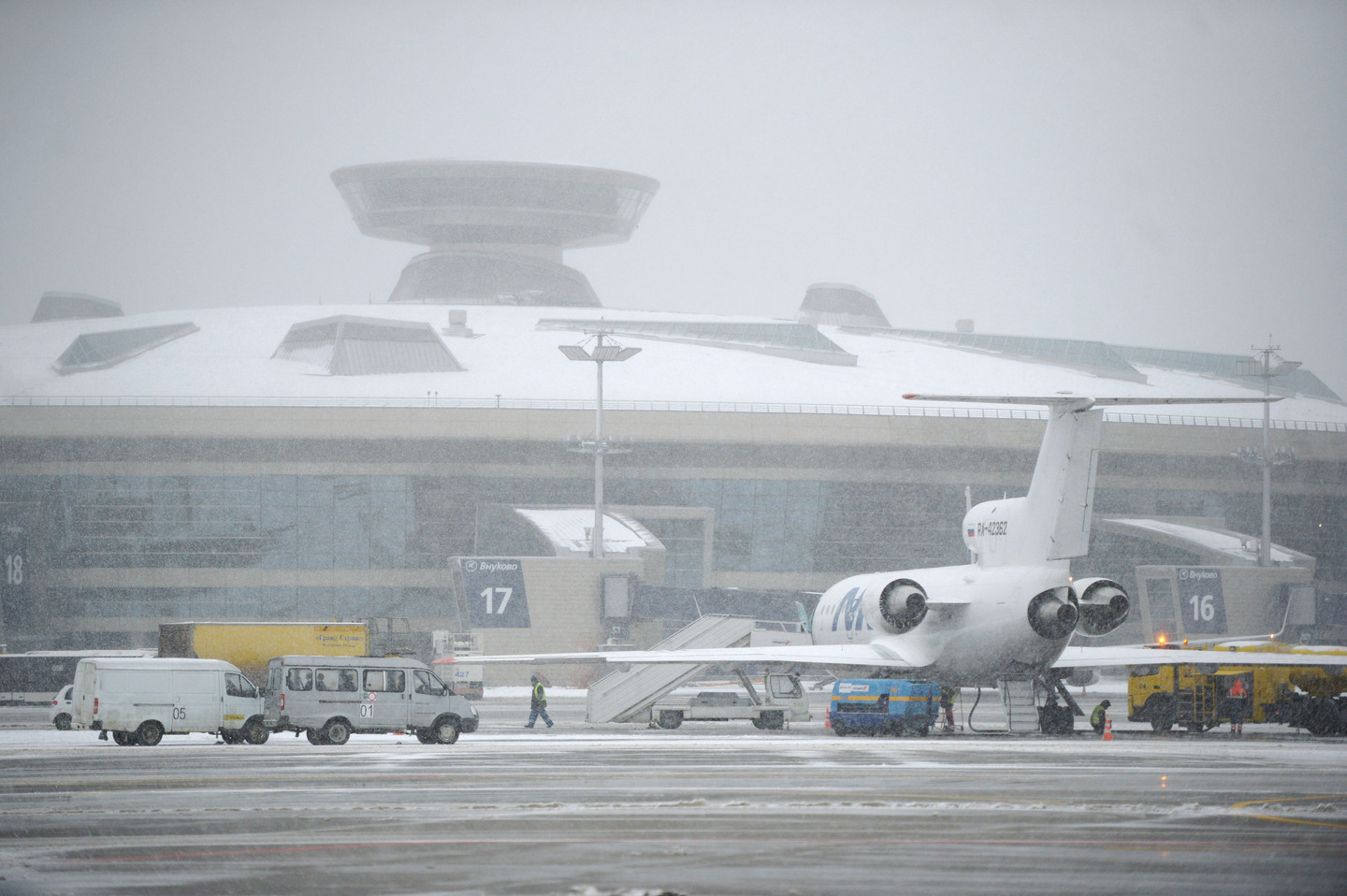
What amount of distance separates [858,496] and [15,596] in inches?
1937

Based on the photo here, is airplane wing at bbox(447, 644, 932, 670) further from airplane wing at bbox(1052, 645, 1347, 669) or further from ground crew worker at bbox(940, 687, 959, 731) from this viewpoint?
airplane wing at bbox(1052, 645, 1347, 669)

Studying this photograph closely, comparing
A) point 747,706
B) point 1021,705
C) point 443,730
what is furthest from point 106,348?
point 1021,705

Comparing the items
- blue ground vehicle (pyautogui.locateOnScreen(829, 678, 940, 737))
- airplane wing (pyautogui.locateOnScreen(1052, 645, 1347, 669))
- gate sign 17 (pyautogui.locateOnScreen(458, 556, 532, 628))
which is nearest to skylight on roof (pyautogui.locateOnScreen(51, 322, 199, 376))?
gate sign 17 (pyautogui.locateOnScreen(458, 556, 532, 628))

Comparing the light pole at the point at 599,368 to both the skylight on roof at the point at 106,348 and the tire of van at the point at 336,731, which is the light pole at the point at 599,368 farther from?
the skylight on roof at the point at 106,348

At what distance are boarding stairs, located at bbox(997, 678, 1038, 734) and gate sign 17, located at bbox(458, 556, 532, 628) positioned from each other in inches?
1646

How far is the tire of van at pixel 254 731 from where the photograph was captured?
35.7 m

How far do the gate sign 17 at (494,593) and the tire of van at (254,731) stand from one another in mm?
40333

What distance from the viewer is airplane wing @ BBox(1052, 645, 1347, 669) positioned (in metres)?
35.9

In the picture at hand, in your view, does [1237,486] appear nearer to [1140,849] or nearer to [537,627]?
[537,627]

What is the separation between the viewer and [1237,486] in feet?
319

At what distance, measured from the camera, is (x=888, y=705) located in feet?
121

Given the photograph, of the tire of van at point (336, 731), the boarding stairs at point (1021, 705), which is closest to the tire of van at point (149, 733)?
the tire of van at point (336, 731)

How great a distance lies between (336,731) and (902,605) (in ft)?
45.3

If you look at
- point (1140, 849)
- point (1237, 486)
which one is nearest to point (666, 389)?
point (1237, 486)
